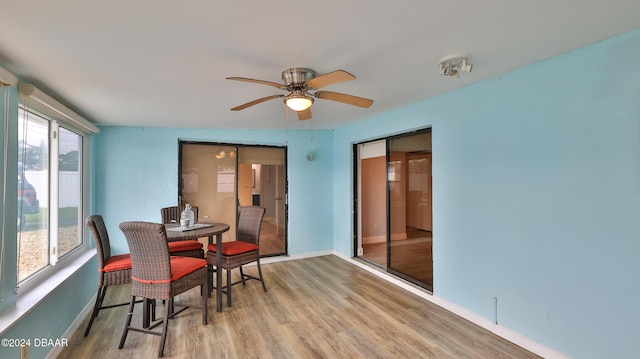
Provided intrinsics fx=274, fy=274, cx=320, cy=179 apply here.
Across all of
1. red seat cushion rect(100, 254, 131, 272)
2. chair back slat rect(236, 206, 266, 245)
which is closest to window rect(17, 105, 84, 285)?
red seat cushion rect(100, 254, 131, 272)

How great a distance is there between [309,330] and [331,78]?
226 centimetres

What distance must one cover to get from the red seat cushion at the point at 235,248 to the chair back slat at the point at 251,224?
0.17 m

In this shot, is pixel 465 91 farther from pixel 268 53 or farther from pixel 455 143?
pixel 268 53

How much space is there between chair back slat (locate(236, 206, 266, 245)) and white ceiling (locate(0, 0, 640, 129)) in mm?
1638

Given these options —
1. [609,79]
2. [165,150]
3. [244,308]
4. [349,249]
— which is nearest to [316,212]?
[349,249]

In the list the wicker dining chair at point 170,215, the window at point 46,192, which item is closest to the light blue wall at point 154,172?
the window at point 46,192

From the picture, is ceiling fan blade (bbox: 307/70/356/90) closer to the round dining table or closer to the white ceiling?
the white ceiling

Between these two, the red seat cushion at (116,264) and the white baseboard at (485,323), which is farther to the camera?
the red seat cushion at (116,264)

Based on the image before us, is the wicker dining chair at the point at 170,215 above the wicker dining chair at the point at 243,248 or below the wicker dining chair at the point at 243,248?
above

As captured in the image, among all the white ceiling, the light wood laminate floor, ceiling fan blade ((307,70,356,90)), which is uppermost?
the white ceiling

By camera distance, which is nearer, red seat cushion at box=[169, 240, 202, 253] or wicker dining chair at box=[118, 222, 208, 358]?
wicker dining chair at box=[118, 222, 208, 358]

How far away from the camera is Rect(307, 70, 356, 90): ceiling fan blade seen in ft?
5.96

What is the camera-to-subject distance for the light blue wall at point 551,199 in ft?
5.91

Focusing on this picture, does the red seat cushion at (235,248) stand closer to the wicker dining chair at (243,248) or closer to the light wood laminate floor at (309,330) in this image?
the wicker dining chair at (243,248)
